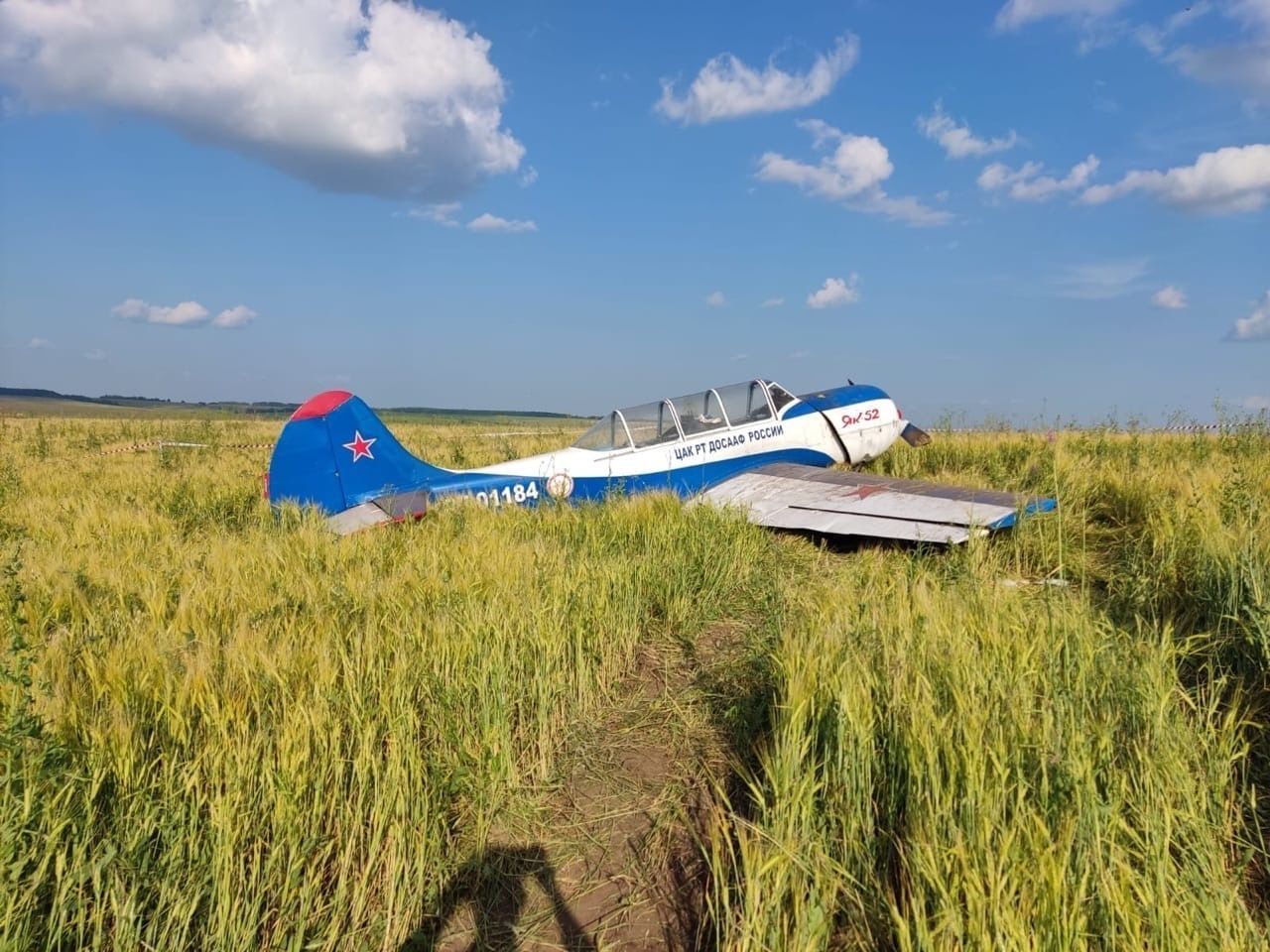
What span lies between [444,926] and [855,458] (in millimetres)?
9900

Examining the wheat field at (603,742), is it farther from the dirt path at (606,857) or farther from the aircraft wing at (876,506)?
the aircraft wing at (876,506)

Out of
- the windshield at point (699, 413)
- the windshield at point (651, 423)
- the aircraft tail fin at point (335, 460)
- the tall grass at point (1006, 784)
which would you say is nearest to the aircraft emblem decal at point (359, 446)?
the aircraft tail fin at point (335, 460)

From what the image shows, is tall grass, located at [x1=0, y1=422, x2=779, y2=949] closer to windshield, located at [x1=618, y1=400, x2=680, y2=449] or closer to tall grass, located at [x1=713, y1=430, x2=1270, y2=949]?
tall grass, located at [x1=713, y1=430, x2=1270, y2=949]

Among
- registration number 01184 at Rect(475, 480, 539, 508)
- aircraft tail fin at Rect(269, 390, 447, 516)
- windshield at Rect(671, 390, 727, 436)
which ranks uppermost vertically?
windshield at Rect(671, 390, 727, 436)

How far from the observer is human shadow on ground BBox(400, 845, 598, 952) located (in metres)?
1.99

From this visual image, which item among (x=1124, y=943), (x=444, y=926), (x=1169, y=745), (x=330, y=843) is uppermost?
(x=1169, y=745)

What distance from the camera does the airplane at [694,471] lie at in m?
6.66

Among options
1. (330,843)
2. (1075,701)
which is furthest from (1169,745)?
(330,843)

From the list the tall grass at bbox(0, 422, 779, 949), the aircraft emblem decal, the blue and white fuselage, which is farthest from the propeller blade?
the aircraft emblem decal

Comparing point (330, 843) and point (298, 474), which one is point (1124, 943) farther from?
point (298, 474)

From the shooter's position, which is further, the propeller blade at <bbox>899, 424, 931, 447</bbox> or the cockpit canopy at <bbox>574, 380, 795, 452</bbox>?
the propeller blade at <bbox>899, 424, 931, 447</bbox>

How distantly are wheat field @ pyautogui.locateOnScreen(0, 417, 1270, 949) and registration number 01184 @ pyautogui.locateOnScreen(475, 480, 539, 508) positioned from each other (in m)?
3.26

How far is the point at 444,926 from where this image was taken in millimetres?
2043

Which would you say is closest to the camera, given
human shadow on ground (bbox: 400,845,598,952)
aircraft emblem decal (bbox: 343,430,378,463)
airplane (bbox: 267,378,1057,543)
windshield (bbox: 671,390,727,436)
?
human shadow on ground (bbox: 400,845,598,952)
